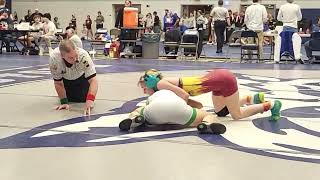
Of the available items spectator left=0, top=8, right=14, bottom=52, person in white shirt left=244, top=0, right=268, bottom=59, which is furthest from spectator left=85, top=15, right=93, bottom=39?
person in white shirt left=244, top=0, right=268, bottom=59

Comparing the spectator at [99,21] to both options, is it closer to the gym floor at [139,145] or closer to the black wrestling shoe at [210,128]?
the gym floor at [139,145]

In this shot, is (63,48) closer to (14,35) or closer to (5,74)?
(5,74)

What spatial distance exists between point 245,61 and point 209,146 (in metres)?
9.66

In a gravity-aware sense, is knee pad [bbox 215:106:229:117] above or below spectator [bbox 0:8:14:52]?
below

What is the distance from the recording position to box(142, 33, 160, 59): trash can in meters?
14.3

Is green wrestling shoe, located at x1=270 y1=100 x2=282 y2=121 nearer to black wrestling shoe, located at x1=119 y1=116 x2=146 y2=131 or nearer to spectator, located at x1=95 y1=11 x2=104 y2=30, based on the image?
black wrestling shoe, located at x1=119 y1=116 x2=146 y2=131

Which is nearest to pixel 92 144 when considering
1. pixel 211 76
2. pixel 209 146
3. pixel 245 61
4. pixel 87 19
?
pixel 209 146

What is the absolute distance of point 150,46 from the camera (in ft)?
47.4

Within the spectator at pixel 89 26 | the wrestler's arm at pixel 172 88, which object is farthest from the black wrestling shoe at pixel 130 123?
the spectator at pixel 89 26

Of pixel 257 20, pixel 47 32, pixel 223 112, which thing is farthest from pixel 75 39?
pixel 47 32

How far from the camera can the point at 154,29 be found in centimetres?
2552

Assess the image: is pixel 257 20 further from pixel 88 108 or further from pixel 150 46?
pixel 88 108

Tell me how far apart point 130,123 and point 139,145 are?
1.83ft

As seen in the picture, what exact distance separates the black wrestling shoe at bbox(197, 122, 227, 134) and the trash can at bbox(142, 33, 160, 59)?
999cm
